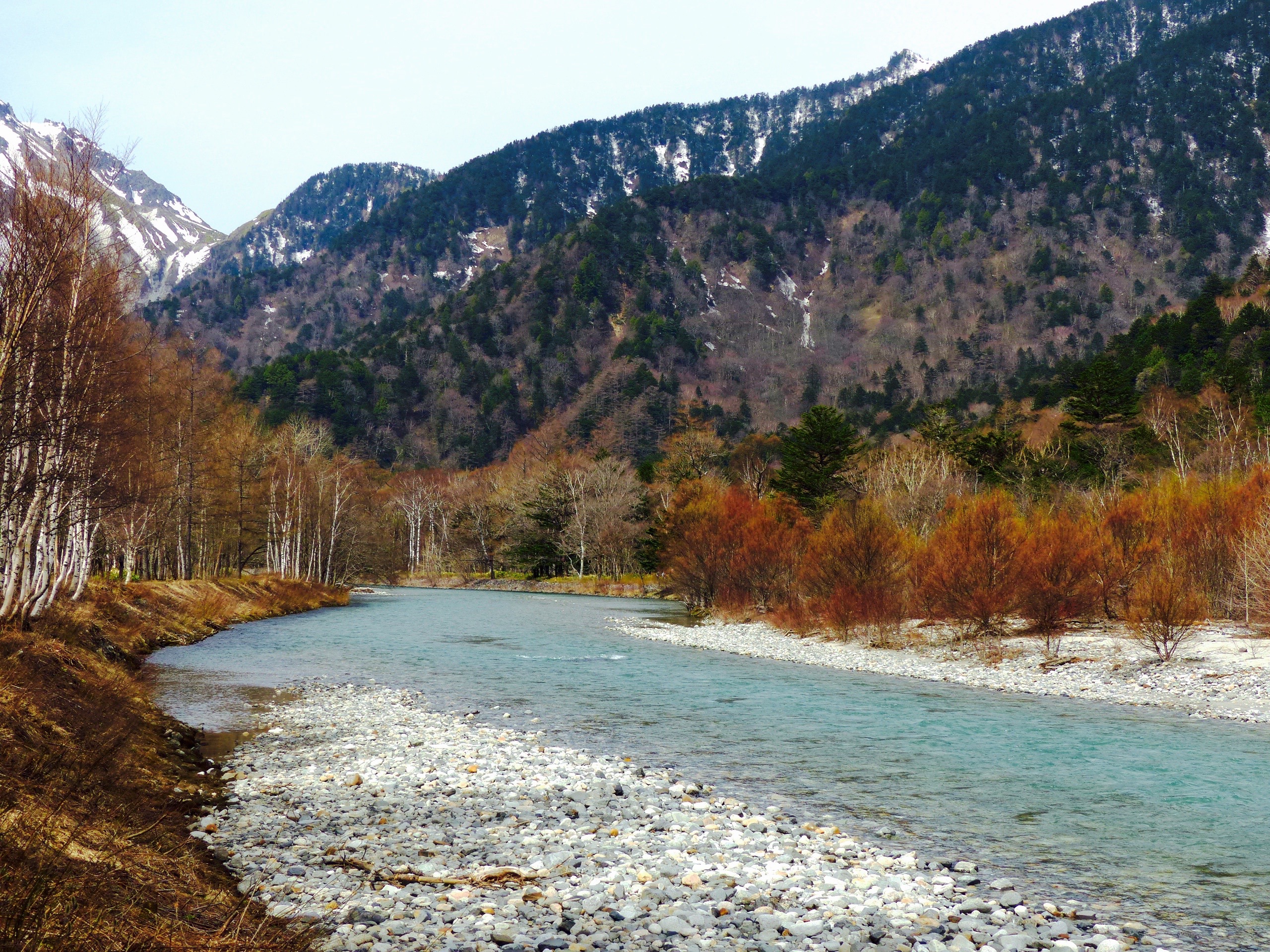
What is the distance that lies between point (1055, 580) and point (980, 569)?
304 cm

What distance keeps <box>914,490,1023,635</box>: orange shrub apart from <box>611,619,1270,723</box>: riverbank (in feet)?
4.72

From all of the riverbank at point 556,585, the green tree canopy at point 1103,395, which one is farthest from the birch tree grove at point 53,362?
the green tree canopy at point 1103,395

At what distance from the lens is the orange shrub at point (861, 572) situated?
3981 centimetres

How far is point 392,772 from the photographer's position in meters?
14.3

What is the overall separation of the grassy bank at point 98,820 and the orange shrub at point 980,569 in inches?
1188

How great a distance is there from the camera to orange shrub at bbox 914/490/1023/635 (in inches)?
1405

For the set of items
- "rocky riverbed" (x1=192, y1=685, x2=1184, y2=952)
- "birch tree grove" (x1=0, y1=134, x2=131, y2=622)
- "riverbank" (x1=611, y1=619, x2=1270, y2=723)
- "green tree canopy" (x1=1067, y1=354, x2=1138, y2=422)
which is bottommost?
"riverbank" (x1=611, y1=619, x2=1270, y2=723)

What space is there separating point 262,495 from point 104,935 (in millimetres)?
62254

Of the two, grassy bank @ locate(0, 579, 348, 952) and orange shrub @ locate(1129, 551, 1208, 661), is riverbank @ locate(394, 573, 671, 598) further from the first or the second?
grassy bank @ locate(0, 579, 348, 952)

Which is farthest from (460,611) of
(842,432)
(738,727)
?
(738,727)

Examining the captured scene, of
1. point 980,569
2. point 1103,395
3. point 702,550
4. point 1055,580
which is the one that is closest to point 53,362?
point 980,569

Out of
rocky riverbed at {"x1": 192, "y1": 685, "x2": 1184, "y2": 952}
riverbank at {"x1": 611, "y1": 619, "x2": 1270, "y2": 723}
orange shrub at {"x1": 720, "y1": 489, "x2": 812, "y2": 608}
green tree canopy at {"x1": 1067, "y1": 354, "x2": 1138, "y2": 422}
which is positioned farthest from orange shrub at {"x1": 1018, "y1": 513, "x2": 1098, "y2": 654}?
green tree canopy at {"x1": 1067, "y1": 354, "x2": 1138, "y2": 422}

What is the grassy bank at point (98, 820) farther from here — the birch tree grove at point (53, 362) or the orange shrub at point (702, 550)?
the orange shrub at point (702, 550)

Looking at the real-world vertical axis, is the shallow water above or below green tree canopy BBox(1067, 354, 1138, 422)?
below
